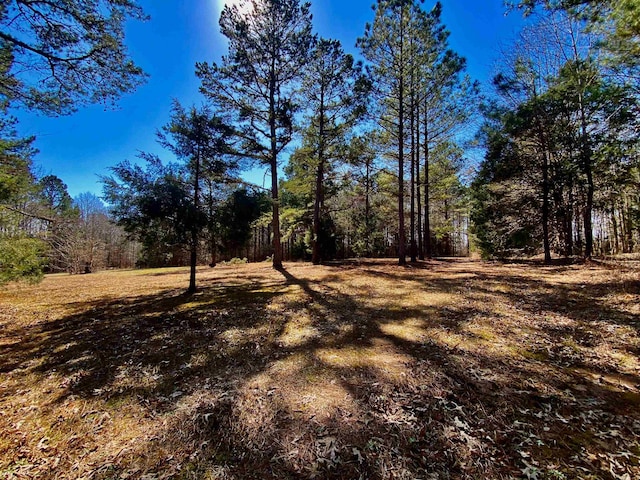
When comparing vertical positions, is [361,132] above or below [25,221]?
above

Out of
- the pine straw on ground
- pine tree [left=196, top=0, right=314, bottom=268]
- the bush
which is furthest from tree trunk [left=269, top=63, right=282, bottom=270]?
the bush

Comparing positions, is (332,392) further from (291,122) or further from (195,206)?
(291,122)

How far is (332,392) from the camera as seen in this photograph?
2.65 metres

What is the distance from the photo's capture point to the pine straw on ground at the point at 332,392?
1.91m

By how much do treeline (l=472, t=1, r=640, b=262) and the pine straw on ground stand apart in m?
4.71

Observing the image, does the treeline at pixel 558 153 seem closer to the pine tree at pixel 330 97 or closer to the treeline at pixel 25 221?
the pine tree at pixel 330 97

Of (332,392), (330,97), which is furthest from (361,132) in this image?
(332,392)

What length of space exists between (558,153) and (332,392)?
1305 cm

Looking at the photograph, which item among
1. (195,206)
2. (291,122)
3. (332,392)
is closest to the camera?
(332,392)

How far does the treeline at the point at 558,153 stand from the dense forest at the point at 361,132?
0.06 m

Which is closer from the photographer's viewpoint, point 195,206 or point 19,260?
point 19,260

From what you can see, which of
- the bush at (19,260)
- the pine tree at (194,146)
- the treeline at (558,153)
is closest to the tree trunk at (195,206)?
the pine tree at (194,146)

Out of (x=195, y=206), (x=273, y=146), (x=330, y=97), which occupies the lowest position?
(x=195, y=206)

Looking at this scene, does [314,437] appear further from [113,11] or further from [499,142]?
[499,142]
